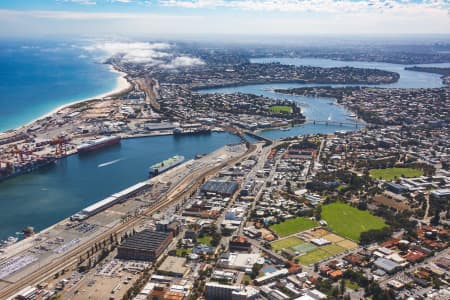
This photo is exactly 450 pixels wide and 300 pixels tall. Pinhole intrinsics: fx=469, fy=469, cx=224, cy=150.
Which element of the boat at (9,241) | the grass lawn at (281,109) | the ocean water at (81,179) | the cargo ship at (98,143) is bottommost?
the boat at (9,241)

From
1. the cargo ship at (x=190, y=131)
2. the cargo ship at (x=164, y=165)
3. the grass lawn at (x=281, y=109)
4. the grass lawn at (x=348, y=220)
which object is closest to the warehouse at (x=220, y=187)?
the cargo ship at (x=164, y=165)

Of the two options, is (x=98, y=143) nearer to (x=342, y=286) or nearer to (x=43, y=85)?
(x=342, y=286)

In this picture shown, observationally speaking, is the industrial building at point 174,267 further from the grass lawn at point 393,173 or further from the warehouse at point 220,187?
the grass lawn at point 393,173

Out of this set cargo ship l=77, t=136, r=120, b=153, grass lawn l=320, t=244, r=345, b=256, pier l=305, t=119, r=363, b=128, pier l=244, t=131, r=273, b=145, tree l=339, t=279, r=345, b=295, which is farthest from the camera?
pier l=305, t=119, r=363, b=128

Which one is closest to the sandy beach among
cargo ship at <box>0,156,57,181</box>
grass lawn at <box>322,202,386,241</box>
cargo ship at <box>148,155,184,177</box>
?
cargo ship at <box>0,156,57,181</box>

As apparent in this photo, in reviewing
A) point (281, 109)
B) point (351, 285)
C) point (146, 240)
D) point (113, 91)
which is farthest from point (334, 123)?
point (113, 91)

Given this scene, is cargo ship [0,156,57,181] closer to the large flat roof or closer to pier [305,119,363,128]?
the large flat roof
